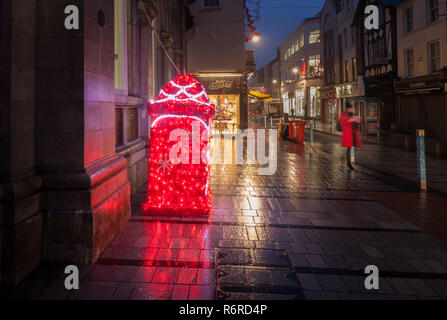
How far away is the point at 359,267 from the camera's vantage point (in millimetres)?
3965

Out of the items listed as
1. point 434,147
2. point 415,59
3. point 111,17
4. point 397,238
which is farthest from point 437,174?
Answer: point 415,59

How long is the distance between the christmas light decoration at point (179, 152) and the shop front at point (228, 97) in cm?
1799

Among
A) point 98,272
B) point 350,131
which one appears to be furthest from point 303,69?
point 98,272

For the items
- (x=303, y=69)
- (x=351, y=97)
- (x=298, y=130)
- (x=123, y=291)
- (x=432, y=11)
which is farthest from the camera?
(x=303, y=69)

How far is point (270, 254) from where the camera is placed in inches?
171

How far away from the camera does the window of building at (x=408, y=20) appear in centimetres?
2150

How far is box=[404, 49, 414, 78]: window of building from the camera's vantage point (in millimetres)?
21734

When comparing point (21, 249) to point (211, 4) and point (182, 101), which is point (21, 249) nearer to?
point (182, 101)

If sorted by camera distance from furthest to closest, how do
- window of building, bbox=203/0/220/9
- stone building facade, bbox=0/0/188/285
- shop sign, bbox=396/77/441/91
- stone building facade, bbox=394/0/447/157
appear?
window of building, bbox=203/0/220/9 < shop sign, bbox=396/77/441/91 < stone building facade, bbox=394/0/447/157 < stone building facade, bbox=0/0/188/285

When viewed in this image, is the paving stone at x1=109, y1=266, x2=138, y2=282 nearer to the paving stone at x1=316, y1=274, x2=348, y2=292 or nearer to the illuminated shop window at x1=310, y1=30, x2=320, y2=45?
the paving stone at x1=316, y1=274, x2=348, y2=292

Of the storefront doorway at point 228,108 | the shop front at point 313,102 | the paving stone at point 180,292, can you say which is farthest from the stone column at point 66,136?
the shop front at point 313,102

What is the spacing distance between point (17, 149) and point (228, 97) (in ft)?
74.5

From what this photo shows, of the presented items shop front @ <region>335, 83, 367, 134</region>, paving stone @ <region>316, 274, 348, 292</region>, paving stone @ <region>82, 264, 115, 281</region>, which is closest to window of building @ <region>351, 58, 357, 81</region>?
shop front @ <region>335, 83, 367, 134</region>

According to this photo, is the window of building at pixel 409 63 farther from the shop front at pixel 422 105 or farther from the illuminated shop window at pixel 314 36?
the illuminated shop window at pixel 314 36
